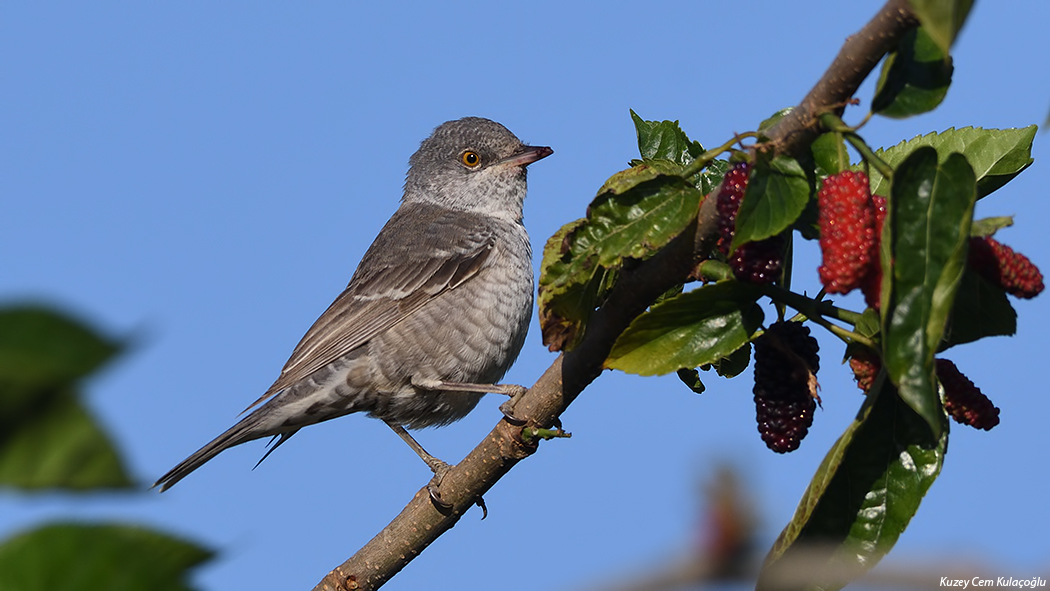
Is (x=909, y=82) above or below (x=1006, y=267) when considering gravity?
above

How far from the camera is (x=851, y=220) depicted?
2.67 metres

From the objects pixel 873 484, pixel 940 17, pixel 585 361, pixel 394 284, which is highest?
pixel 940 17

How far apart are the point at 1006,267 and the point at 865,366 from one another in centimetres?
55

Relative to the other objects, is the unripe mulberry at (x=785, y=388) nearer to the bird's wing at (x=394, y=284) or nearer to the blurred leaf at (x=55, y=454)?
the blurred leaf at (x=55, y=454)

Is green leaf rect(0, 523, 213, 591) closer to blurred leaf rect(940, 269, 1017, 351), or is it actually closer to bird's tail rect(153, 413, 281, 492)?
blurred leaf rect(940, 269, 1017, 351)

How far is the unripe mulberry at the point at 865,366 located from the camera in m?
3.08

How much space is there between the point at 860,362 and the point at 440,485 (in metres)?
1.96

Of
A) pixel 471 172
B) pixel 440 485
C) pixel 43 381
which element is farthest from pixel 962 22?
pixel 471 172

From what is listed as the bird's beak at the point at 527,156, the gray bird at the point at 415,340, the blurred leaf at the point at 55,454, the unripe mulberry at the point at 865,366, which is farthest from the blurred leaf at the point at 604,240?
the bird's beak at the point at 527,156

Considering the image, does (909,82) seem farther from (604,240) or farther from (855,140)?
(604,240)

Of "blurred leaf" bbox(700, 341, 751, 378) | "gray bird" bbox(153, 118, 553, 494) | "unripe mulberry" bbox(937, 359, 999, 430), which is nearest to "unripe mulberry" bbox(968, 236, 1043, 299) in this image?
"unripe mulberry" bbox(937, 359, 999, 430)

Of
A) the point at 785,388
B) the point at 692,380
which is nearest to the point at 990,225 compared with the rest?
the point at 785,388

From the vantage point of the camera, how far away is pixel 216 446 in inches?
246

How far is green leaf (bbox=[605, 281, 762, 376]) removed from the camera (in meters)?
3.12
